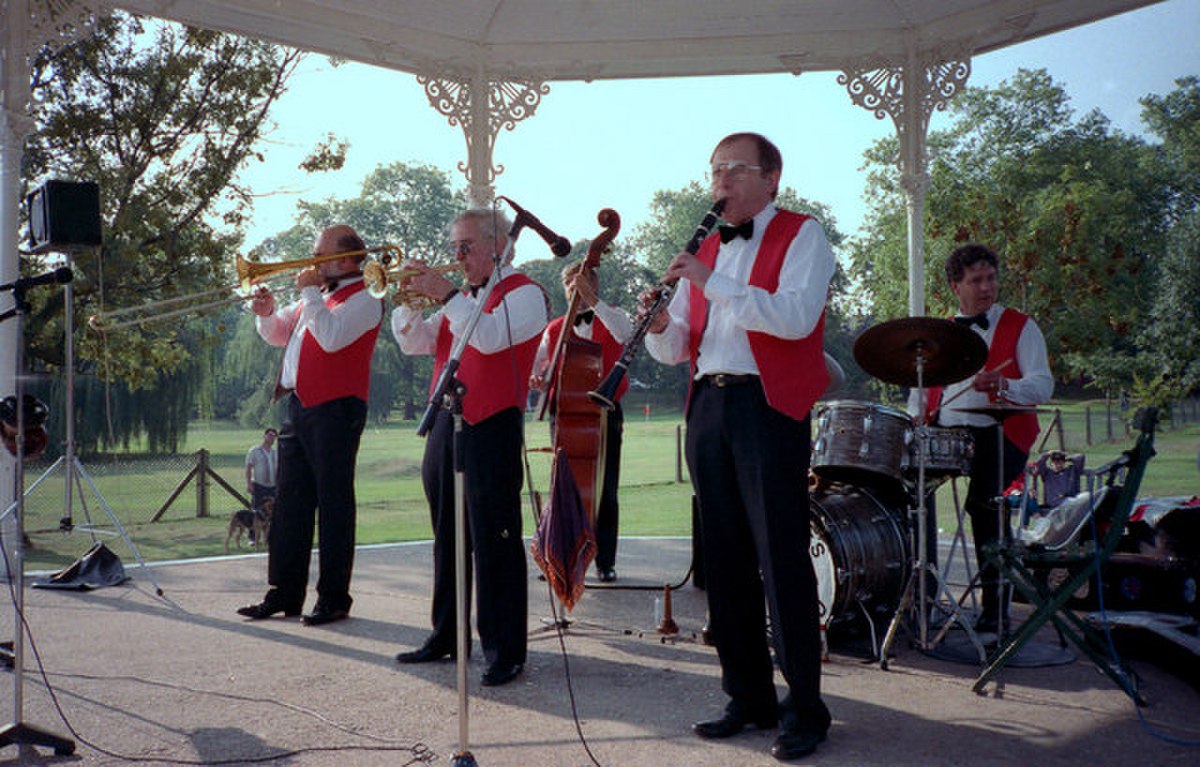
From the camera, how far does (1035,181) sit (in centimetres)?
2048

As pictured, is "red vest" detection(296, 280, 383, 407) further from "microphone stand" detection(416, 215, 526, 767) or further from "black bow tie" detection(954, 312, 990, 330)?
"black bow tie" detection(954, 312, 990, 330)

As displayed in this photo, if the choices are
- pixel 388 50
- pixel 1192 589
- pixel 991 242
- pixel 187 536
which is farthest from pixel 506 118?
pixel 991 242

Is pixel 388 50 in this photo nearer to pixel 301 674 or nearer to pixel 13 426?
pixel 13 426

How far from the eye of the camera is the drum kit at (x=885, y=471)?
439 centimetres

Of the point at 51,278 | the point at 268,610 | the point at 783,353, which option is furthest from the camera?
the point at 268,610

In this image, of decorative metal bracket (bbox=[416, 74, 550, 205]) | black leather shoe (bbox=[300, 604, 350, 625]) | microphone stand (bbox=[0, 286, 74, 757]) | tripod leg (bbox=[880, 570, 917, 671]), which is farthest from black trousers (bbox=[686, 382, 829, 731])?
decorative metal bracket (bbox=[416, 74, 550, 205])

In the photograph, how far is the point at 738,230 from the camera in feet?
11.6

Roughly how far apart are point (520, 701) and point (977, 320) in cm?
294

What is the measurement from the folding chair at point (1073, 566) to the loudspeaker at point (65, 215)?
144 inches

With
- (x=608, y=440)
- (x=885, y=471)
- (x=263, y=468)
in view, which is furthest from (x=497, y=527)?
(x=263, y=468)

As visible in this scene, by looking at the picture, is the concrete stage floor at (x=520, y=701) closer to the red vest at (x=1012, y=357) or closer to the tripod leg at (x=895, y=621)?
Result: the tripod leg at (x=895, y=621)

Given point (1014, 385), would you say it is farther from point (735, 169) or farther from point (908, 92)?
point (908, 92)

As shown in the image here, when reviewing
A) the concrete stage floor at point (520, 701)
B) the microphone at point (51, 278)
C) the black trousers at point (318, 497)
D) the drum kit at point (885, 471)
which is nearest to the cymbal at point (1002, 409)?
the drum kit at point (885, 471)

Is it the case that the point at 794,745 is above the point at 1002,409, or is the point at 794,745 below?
below
